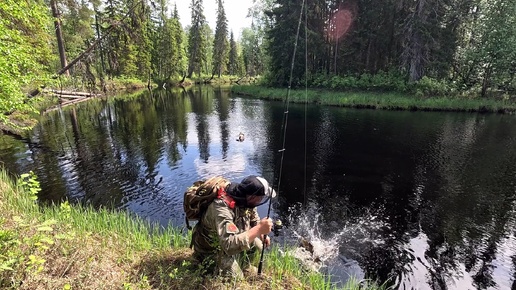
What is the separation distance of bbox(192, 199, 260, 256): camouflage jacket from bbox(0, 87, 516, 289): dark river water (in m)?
1.83

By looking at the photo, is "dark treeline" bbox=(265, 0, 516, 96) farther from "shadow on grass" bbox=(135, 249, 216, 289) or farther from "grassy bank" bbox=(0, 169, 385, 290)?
"shadow on grass" bbox=(135, 249, 216, 289)

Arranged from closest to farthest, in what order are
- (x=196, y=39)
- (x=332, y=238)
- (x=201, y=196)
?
(x=201, y=196), (x=332, y=238), (x=196, y=39)

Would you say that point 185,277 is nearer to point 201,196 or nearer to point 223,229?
point 223,229

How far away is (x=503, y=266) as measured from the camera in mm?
6336

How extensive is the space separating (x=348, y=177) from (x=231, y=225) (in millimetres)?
9034

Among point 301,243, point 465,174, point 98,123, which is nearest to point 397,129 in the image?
point 465,174

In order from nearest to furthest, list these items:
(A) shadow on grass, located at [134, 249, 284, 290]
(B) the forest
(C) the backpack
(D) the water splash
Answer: (C) the backpack < (A) shadow on grass, located at [134, 249, 284, 290] < (D) the water splash < (B) the forest

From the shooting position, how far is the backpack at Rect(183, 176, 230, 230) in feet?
11.5

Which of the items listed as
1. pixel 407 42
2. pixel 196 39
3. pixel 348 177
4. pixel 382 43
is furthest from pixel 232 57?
pixel 348 177

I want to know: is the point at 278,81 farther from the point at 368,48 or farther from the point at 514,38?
the point at 514,38

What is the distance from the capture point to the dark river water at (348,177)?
265 inches

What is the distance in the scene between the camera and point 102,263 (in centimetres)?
379

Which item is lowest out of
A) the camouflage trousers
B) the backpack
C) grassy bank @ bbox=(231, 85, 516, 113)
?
the camouflage trousers

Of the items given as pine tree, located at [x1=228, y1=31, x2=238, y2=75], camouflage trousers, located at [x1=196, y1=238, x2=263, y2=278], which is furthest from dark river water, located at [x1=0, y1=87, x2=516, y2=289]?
pine tree, located at [x1=228, y1=31, x2=238, y2=75]
